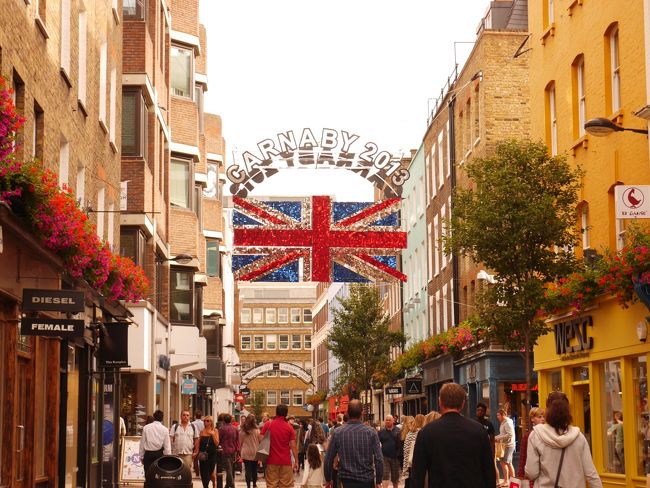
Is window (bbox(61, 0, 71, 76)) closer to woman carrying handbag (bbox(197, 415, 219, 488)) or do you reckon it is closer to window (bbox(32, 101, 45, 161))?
window (bbox(32, 101, 45, 161))

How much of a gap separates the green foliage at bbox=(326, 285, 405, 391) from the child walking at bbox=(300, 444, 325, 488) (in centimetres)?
4097

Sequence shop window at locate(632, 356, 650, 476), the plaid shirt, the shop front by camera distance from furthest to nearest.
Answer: the shop front
shop window at locate(632, 356, 650, 476)
the plaid shirt

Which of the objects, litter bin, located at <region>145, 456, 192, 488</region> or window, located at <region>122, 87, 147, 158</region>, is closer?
litter bin, located at <region>145, 456, 192, 488</region>

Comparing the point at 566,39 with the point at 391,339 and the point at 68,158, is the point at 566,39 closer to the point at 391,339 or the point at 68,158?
the point at 68,158

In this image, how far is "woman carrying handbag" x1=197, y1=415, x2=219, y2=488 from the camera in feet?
90.0

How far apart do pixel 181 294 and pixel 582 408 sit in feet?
56.7

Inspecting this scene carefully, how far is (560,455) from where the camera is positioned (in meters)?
10.7

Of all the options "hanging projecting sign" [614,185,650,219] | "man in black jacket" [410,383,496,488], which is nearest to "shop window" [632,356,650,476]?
"hanging projecting sign" [614,185,650,219]

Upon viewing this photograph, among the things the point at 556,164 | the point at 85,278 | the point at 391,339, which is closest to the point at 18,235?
the point at 85,278

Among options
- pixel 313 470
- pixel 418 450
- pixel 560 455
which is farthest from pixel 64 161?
pixel 418 450

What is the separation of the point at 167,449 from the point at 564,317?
8.83 metres

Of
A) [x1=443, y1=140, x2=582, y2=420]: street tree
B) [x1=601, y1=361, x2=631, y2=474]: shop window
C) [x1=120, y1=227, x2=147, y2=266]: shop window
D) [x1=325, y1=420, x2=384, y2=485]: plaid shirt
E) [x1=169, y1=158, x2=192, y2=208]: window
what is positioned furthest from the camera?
[x1=169, y1=158, x2=192, y2=208]: window

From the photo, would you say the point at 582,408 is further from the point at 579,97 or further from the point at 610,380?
the point at 579,97

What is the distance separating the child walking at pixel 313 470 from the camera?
71.8 feet
